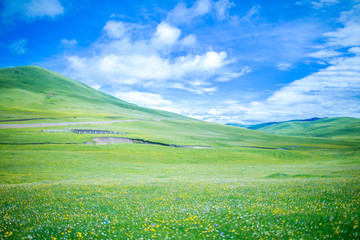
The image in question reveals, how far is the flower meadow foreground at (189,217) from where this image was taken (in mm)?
7516

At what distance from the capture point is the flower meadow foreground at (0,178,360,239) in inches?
296

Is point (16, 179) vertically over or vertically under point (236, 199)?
under

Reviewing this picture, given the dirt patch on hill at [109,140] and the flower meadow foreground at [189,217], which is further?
the dirt patch on hill at [109,140]

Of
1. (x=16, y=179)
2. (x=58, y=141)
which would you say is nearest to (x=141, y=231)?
(x=16, y=179)

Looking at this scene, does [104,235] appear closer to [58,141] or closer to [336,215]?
[336,215]

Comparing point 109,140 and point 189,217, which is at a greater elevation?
point 189,217

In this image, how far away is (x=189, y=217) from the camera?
9078 millimetres

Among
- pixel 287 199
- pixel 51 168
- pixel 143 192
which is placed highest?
pixel 287 199

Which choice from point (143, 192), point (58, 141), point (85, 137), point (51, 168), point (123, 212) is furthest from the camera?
point (85, 137)

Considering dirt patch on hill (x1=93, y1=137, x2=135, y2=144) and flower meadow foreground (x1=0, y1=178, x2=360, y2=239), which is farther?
dirt patch on hill (x1=93, y1=137, x2=135, y2=144)

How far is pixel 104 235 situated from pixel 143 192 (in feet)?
25.9

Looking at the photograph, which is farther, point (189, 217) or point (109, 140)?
point (109, 140)

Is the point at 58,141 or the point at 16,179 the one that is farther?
the point at 58,141

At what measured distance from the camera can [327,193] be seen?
12117mm
